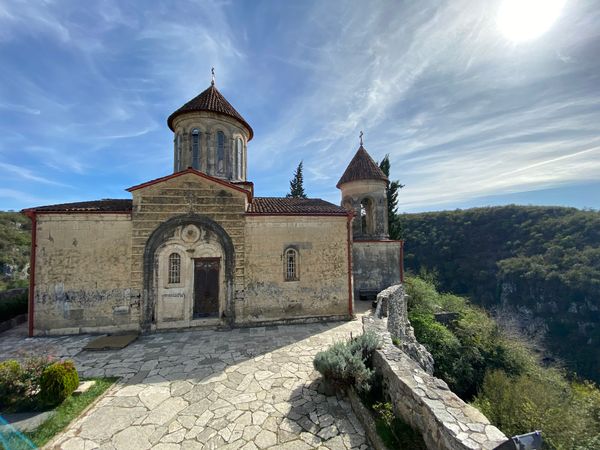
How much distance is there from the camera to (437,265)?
49281 mm

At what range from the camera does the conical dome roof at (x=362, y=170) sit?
16.0 metres

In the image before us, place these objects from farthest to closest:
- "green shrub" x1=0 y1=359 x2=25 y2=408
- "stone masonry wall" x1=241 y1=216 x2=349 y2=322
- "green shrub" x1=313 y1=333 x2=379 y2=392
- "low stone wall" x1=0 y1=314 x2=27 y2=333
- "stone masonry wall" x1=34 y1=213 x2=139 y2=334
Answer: "stone masonry wall" x1=241 y1=216 x2=349 y2=322 < "low stone wall" x1=0 y1=314 x2=27 y2=333 < "stone masonry wall" x1=34 y1=213 x2=139 y2=334 < "green shrub" x1=313 y1=333 x2=379 y2=392 < "green shrub" x1=0 y1=359 x2=25 y2=408

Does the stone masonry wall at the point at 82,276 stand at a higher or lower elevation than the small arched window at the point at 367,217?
lower

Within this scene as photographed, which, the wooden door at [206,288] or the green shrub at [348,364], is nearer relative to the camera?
the green shrub at [348,364]

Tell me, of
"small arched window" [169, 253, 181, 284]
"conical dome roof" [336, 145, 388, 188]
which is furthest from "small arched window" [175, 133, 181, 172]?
"conical dome roof" [336, 145, 388, 188]

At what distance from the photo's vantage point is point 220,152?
1224 centimetres

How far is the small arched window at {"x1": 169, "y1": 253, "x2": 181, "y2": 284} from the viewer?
921cm

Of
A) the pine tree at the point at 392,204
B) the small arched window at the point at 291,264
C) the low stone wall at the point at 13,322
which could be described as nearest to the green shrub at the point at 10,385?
the low stone wall at the point at 13,322

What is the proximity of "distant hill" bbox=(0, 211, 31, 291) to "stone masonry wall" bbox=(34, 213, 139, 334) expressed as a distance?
2940 centimetres

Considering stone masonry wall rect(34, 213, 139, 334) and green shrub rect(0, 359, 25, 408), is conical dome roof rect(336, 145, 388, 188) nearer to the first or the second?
stone masonry wall rect(34, 213, 139, 334)

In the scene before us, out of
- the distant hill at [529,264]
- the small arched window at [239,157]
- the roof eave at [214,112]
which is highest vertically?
the roof eave at [214,112]

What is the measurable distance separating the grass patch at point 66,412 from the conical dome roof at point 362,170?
46.8 ft

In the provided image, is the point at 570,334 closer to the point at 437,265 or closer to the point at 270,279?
the point at 437,265

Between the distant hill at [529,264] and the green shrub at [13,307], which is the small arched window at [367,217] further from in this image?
the green shrub at [13,307]
